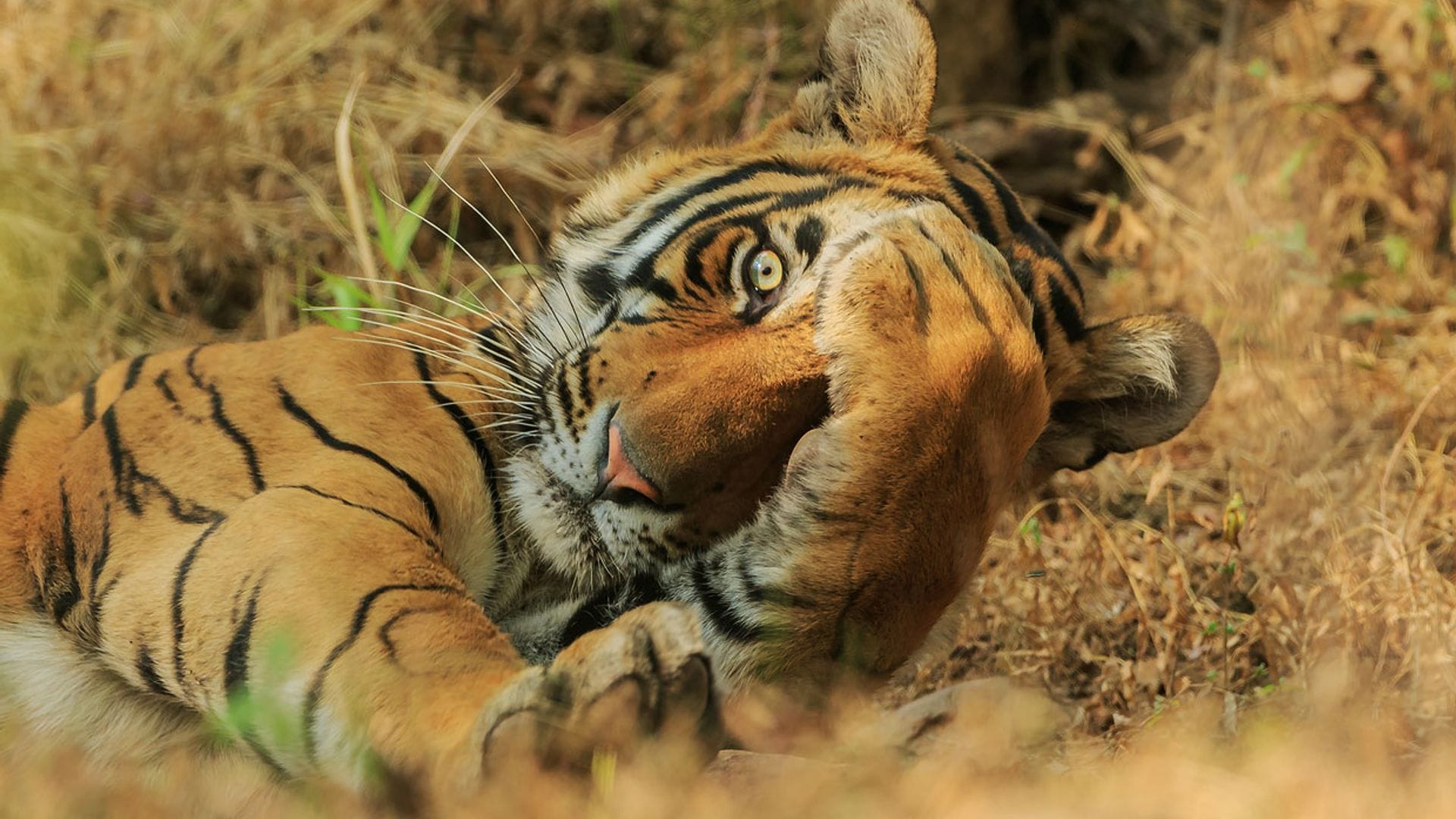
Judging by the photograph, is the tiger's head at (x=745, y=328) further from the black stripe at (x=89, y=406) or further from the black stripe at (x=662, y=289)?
the black stripe at (x=89, y=406)

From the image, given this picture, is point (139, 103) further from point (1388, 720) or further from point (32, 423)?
point (1388, 720)

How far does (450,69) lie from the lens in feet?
14.3

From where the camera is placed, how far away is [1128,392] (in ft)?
7.35

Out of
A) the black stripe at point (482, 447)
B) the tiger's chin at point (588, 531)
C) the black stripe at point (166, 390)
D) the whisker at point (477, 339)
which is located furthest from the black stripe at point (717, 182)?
the black stripe at point (166, 390)

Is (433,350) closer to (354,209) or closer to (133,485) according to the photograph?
(133,485)

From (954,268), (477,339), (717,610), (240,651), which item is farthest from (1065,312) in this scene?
(240,651)

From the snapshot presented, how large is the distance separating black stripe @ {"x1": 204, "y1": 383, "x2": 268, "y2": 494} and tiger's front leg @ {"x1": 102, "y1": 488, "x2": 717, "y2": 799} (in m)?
0.07

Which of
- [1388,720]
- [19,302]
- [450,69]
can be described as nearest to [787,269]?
[1388,720]

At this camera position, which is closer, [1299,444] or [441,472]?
[441,472]

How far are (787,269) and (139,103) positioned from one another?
8.91ft

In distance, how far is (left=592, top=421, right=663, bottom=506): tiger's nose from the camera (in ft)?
5.63

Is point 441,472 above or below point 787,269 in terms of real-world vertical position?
below

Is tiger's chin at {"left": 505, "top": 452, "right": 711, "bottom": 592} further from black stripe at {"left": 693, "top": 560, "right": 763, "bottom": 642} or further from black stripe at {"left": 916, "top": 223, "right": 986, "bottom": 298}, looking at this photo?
black stripe at {"left": 916, "top": 223, "right": 986, "bottom": 298}

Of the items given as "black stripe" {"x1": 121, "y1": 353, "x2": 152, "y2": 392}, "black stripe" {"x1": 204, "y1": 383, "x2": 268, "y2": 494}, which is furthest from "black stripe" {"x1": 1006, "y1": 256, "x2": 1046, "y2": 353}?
"black stripe" {"x1": 121, "y1": 353, "x2": 152, "y2": 392}
